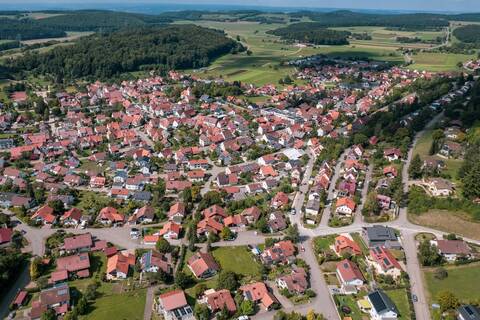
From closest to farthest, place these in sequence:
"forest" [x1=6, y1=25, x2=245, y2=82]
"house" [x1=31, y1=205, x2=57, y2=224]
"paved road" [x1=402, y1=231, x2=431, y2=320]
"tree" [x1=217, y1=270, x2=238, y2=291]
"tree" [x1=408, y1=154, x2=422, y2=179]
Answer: "paved road" [x1=402, y1=231, x2=431, y2=320] < "tree" [x1=217, y1=270, x2=238, y2=291] < "house" [x1=31, y1=205, x2=57, y2=224] < "tree" [x1=408, y1=154, x2=422, y2=179] < "forest" [x1=6, y1=25, x2=245, y2=82]

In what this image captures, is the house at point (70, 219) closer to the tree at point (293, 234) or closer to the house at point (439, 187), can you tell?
the tree at point (293, 234)

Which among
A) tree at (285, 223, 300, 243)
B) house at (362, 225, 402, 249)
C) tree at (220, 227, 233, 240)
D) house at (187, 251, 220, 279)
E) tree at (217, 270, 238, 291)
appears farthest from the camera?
tree at (220, 227, 233, 240)

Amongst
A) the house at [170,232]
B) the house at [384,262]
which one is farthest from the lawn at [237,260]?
the house at [384,262]

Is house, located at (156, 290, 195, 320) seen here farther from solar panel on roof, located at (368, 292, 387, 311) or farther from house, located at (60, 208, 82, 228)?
house, located at (60, 208, 82, 228)

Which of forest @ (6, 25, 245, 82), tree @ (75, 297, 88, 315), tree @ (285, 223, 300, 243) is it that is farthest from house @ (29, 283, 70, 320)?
forest @ (6, 25, 245, 82)

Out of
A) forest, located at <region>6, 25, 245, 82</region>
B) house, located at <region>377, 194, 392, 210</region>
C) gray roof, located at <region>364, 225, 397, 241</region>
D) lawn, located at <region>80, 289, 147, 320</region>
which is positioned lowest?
lawn, located at <region>80, 289, 147, 320</region>

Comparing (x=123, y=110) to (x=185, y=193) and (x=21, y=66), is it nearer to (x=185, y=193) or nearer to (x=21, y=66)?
(x=185, y=193)
